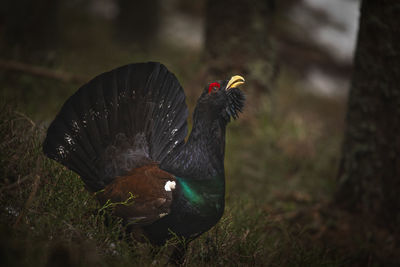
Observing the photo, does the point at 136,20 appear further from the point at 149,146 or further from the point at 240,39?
the point at 149,146

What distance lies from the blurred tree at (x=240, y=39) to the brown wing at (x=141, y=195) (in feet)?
12.7

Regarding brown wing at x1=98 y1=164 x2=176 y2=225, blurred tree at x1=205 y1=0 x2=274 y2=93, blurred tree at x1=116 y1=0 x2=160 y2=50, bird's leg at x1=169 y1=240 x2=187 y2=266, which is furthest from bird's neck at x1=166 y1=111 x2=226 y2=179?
blurred tree at x1=116 y1=0 x2=160 y2=50

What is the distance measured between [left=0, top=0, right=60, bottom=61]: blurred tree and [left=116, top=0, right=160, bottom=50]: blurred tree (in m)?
2.69

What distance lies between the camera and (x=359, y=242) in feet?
12.7

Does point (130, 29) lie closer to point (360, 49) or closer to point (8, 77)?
point (8, 77)

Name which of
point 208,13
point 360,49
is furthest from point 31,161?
point 208,13

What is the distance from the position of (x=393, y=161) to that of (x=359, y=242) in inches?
37.6

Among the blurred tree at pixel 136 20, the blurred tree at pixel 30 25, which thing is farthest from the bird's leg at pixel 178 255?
the blurred tree at pixel 136 20

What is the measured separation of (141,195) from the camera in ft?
8.21

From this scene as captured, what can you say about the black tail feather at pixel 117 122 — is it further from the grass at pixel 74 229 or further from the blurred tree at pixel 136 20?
the blurred tree at pixel 136 20

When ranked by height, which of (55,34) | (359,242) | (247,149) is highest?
(55,34)

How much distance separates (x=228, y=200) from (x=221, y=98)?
4.52ft

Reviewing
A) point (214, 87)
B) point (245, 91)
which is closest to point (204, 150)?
point (214, 87)

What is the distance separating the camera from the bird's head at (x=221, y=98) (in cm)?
253
